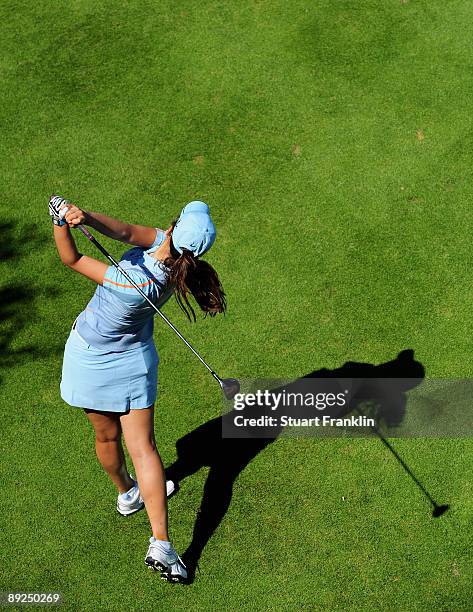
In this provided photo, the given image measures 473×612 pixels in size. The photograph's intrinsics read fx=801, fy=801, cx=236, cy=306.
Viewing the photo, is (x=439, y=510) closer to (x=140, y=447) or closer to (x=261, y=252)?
(x=140, y=447)

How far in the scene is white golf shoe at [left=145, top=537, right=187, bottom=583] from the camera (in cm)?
481

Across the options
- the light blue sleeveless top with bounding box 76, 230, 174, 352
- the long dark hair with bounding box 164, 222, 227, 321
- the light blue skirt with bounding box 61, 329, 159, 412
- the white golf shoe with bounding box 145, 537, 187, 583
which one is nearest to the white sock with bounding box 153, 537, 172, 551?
the white golf shoe with bounding box 145, 537, 187, 583

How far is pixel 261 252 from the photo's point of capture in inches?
268

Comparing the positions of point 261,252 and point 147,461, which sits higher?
point 147,461

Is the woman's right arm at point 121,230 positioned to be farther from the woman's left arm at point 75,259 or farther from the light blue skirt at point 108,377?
the light blue skirt at point 108,377

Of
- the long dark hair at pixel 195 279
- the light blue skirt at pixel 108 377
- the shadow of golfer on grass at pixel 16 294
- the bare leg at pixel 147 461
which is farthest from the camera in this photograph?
the shadow of golfer on grass at pixel 16 294

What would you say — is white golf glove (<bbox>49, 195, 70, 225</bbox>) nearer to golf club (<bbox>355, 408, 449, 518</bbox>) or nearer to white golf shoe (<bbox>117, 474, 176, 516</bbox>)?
white golf shoe (<bbox>117, 474, 176, 516</bbox>)

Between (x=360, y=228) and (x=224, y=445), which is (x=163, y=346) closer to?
(x=224, y=445)

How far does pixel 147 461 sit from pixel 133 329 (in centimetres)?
83

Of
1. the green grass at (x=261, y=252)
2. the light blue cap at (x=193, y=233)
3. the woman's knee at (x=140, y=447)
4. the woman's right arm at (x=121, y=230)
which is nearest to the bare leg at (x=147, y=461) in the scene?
the woman's knee at (x=140, y=447)

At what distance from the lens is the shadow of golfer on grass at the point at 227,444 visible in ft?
18.0

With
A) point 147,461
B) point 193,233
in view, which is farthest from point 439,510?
point 193,233

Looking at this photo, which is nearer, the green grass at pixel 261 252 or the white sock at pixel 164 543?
the white sock at pixel 164 543

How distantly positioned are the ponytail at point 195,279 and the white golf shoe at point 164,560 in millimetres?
1513
